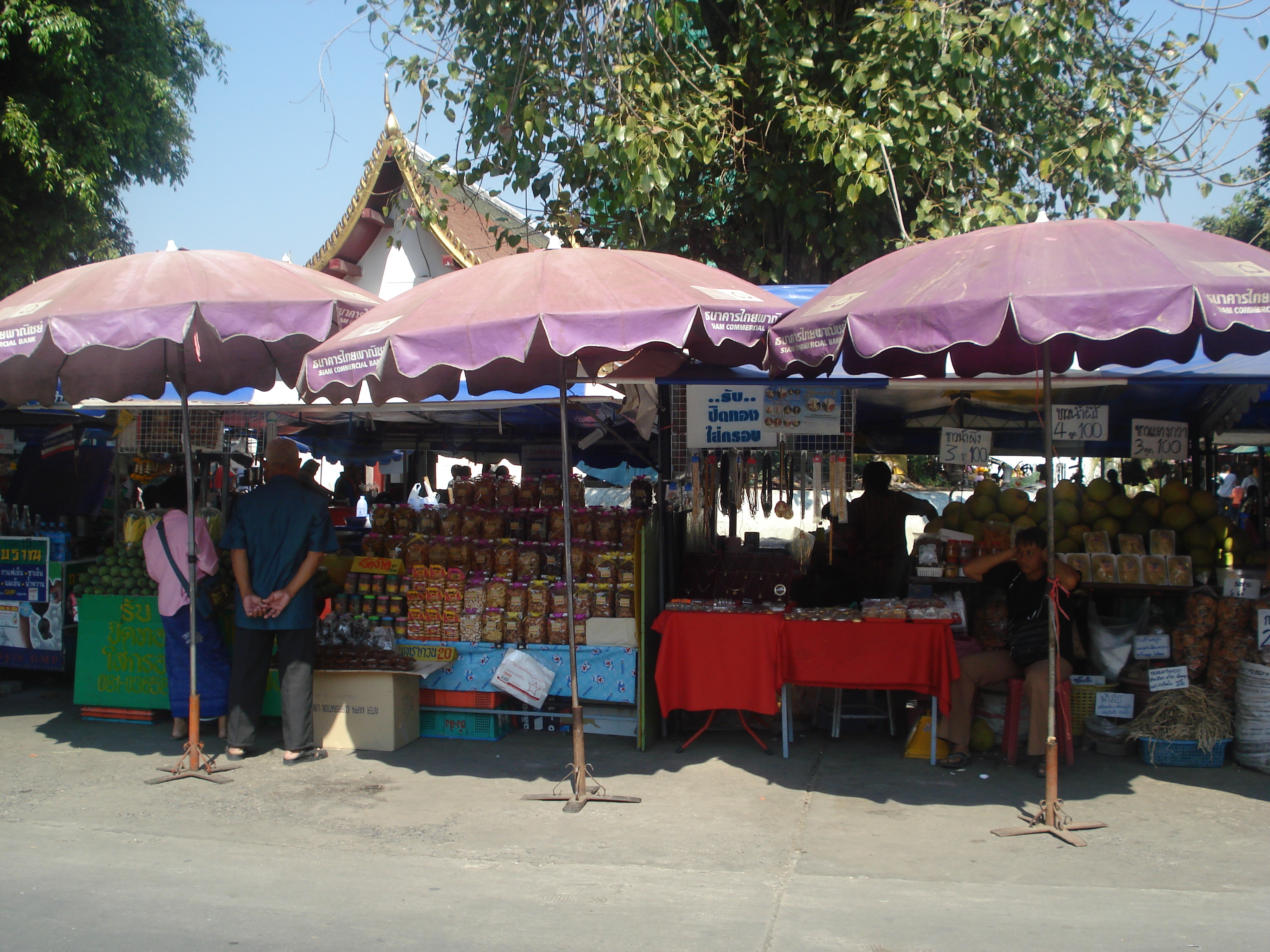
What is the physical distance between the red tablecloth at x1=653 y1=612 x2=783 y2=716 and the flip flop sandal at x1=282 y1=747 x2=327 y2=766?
2.11 m

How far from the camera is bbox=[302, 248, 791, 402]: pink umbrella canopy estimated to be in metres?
4.12

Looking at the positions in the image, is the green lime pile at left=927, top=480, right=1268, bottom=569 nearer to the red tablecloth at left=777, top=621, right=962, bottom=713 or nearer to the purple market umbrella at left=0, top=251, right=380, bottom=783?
the red tablecloth at left=777, top=621, right=962, bottom=713

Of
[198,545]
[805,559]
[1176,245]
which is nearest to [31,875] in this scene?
[198,545]

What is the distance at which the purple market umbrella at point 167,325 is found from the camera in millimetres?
4641

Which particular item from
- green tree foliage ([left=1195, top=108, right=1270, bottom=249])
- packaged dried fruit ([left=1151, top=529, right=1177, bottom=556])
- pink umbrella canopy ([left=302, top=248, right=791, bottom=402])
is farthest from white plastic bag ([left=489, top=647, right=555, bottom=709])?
green tree foliage ([left=1195, top=108, right=1270, bottom=249])

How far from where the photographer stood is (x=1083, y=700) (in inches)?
227

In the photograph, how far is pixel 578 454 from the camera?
12.1 metres

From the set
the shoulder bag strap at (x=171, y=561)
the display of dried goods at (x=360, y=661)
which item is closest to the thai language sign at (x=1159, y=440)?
the display of dried goods at (x=360, y=661)

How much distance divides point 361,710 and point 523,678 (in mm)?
1051

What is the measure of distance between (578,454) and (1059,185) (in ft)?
21.0

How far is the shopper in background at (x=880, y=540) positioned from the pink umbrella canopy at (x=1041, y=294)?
2.17 meters

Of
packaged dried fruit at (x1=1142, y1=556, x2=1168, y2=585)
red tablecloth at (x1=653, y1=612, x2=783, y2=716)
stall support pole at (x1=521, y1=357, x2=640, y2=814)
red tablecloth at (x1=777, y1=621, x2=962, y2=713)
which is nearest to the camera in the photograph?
stall support pole at (x1=521, y1=357, x2=640, y2=814)

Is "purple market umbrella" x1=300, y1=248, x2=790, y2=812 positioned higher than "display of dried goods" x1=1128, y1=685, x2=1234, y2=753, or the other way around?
"purple market umbrella" x1=300, y1=248, x2=790, y2=812

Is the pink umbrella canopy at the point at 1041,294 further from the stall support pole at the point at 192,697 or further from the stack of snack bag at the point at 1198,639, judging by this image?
the stall support pole at the point at 192,697
